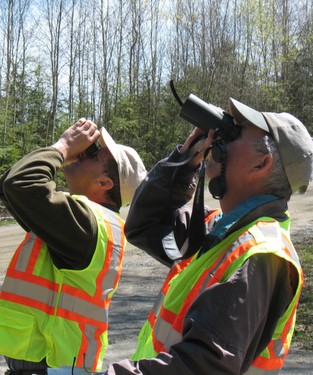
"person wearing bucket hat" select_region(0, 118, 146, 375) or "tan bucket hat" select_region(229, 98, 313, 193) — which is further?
"person wearing bucket hat" select_region(0, 118, 146, 375)

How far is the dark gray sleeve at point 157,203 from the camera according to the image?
234 cm

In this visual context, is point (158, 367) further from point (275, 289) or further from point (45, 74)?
point (45, 74)

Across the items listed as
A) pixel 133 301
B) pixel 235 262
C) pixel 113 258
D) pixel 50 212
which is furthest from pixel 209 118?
pixel 133 301

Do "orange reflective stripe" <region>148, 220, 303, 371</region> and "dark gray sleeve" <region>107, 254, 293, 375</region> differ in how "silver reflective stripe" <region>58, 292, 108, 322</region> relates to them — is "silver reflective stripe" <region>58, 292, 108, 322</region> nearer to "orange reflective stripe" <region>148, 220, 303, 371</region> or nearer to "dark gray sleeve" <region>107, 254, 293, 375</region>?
"orange reflective stripe" <region>148, 220, 303, 371</region>

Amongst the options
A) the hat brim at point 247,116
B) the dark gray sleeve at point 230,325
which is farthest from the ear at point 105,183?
the dark gray sleeve at point 230,325

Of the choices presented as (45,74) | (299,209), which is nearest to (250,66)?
(45,74)

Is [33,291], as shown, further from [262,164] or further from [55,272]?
[262,164]

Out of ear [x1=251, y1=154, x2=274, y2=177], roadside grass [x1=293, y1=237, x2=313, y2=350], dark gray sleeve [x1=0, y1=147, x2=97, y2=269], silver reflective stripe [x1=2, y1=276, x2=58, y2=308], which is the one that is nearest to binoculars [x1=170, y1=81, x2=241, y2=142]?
ear [x1=251, y1=154, x2=274, y2=177]

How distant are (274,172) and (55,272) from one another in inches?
45.2

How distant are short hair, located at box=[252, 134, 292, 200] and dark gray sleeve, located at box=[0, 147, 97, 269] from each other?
0.92 m

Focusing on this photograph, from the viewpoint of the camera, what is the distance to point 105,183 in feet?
9.80

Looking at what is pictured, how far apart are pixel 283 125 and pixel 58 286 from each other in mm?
1240

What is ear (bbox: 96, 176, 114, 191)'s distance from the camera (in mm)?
2979

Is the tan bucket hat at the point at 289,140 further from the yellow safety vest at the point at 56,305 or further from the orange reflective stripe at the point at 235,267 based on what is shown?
the yellow safety vest at the point at 56,305
